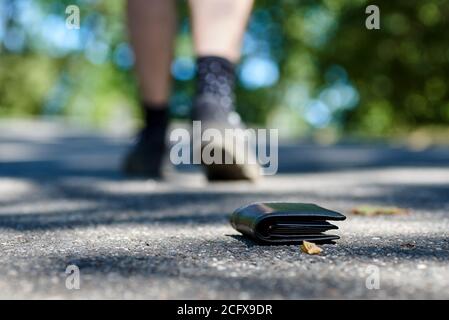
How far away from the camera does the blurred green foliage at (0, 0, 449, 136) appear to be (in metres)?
10.9

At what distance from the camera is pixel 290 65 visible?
16.2 meters

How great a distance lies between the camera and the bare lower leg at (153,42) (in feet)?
7.52

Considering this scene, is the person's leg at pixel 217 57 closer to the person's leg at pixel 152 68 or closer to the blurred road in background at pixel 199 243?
the blurred road in background at pixel 199 243

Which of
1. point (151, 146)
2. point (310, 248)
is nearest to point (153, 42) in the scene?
point (151, 146)

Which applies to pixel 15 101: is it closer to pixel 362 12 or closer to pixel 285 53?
pixel 285 53

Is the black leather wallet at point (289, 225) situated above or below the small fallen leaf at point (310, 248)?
above

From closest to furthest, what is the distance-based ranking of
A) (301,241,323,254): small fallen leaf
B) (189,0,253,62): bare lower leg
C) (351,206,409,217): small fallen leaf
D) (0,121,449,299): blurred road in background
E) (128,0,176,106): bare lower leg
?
(0,121,449,299): blurred road in background → (301,241,323,254): small fallen leaf → (351,206,409,217): small fallen leaf → (189,0,253,62): bare lower leg → (128,0,176,106): bare lower leg

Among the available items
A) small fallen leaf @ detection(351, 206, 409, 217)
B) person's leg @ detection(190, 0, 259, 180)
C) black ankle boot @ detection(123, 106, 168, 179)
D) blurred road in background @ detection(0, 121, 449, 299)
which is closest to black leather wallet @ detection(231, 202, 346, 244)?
blurred road in background @ detection(0, 121, 449, 299)

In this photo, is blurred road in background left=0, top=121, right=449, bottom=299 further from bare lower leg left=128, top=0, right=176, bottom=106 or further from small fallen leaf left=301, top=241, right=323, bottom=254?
bare lower leg left=128, top=0, right=176, bottom=106

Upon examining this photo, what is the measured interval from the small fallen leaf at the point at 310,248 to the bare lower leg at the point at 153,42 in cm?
141

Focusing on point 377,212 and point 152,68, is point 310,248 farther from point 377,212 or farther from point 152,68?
point 152,68

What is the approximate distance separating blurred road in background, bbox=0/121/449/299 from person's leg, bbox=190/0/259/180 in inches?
8.4

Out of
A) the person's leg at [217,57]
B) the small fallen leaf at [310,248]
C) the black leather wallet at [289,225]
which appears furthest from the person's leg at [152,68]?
the small fallen leaf at [310,248]

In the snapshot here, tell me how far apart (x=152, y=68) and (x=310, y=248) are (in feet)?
4.80
